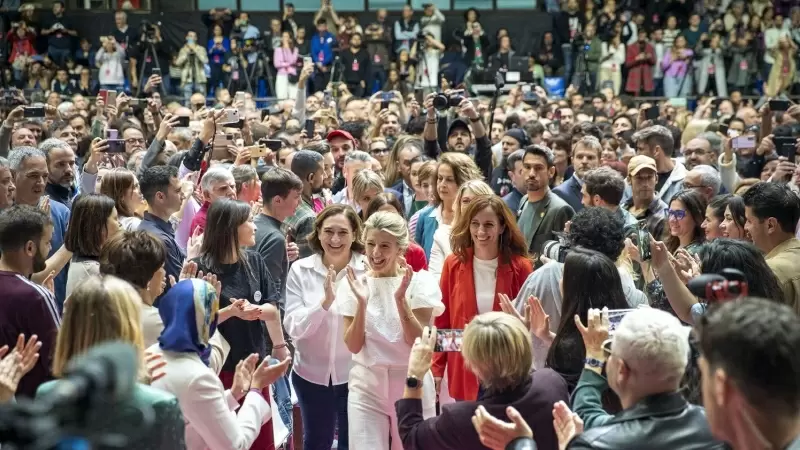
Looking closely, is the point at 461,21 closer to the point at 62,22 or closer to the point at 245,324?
the point at 62,22

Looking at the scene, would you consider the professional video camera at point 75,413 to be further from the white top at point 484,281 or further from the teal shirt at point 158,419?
the white top at point 484,281

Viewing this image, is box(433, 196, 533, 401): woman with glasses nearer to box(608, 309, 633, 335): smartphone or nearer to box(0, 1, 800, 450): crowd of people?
box(0, 1, 800, 450): crowd of people

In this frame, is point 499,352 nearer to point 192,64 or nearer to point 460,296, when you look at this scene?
point 460,296

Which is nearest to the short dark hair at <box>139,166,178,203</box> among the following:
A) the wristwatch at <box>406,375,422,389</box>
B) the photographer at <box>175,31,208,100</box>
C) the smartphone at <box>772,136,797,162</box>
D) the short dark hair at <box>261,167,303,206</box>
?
the short dark hair at <box>261,167,303,206</box>

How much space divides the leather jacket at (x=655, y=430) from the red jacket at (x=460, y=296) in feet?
6.71

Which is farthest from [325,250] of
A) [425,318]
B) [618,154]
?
[618,154]

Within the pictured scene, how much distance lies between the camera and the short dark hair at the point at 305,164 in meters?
6.85

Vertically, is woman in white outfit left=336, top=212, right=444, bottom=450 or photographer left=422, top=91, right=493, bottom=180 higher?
photographer left=422, top=91, right=493, bottom=180

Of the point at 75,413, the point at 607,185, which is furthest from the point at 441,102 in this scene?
the point at 75,413

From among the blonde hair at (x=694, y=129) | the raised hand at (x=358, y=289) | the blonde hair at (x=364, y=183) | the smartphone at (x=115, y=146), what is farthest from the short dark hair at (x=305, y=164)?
the blonde hair at (x=694, y=129)

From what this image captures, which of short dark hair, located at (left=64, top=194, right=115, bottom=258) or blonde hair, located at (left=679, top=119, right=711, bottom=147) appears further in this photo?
blonde hair, located at (left=679, top=119, right=711, bottom=147)

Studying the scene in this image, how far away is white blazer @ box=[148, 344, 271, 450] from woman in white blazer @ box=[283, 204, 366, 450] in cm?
157

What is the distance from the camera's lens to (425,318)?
470cm

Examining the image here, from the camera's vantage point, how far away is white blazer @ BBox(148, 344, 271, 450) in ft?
11.0
